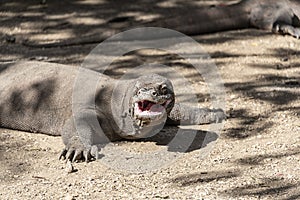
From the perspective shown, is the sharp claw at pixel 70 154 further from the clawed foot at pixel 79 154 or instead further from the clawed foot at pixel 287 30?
the clawed foot at pixel 287 30

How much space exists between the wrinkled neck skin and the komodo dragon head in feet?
0.39

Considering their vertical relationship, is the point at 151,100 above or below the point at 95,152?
above

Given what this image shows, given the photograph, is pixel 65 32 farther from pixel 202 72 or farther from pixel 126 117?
pixel 126 117

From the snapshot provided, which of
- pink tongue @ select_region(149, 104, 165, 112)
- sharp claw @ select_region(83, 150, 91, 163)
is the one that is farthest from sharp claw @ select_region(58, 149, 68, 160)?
pink tongue @ select_region(149, 104, 165, 112)

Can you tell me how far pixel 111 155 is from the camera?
5941mm

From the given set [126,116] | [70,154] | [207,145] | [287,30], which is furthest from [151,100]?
[287,30]

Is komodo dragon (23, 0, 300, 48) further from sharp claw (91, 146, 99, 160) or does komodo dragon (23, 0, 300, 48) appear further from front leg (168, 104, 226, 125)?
sharp claw (91, 146, 99, 160)

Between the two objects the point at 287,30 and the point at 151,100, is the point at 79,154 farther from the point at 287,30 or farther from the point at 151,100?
the point at 287,30

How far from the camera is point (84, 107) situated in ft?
21.0

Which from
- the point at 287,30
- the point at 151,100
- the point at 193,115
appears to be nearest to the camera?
the point at 151,100

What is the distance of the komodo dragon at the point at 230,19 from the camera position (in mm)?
9109

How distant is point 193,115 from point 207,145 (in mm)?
565

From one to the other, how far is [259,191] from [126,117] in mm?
1526

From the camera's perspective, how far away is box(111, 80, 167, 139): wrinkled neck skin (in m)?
6.19
